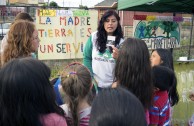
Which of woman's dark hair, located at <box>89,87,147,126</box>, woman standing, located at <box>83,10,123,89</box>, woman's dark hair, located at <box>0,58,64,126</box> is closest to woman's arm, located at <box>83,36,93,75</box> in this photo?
woman standing, located at <box>83,10,123,89</box>

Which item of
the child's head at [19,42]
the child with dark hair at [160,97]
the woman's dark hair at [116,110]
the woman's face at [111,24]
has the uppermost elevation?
the woman's face at [111,24]

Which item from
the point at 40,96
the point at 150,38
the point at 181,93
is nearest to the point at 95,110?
the point at 40,96

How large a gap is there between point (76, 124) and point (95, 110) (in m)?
0.71

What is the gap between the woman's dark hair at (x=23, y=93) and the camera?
125cm

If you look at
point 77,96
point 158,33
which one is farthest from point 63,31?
point 77,96

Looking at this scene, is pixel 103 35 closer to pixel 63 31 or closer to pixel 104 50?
pixel 104 50

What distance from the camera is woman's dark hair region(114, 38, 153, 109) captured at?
1749 millimetres

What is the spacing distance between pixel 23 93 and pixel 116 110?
21.3 inches

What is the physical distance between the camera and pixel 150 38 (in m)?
4.07

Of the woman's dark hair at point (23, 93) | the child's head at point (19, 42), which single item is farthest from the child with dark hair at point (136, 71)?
the child's head at point (19, 42)

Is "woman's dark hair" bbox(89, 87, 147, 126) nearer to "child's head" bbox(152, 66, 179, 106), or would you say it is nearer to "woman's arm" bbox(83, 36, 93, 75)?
"child's head" bbox(152, 66, 179, 106)

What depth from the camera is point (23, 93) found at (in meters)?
1.25

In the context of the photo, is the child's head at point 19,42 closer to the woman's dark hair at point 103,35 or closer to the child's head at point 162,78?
the woman's dark hair at point 103,35

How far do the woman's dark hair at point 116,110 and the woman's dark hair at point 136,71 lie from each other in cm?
72
